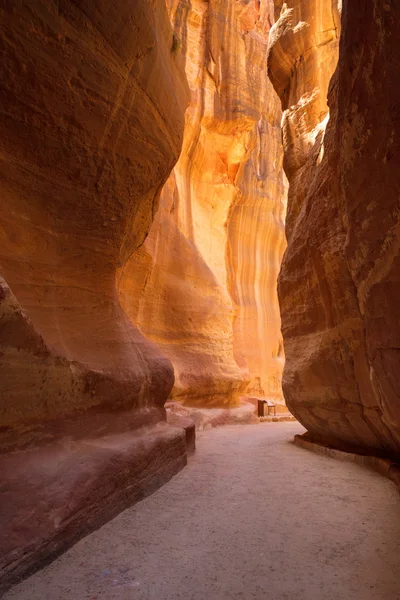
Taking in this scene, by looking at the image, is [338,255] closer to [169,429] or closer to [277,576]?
[169,429]

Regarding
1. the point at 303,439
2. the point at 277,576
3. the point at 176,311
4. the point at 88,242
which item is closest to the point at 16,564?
the point at 277,576

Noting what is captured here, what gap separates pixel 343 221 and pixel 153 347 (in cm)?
263

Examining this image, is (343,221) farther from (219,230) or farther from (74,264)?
(219,230)

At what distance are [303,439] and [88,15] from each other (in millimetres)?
5525

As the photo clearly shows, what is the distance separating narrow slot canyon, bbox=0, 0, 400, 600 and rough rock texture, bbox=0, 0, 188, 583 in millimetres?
16

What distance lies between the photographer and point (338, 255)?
4227mm

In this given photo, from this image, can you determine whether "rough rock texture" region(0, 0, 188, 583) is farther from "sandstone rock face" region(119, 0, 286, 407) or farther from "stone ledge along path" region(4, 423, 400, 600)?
"sandstone rock face" region(119, 0, 286, 407)

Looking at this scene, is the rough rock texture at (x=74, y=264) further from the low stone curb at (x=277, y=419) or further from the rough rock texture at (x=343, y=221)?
the low stone curb at (x=277, y=419)

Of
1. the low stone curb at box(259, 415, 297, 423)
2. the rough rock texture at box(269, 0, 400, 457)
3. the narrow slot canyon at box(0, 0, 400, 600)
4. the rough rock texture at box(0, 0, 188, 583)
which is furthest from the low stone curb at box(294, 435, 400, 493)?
the low stone curb at box(259, 415, 297, 423)

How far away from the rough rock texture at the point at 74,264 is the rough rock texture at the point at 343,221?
1.88 metres

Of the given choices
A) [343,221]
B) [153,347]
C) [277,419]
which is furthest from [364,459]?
[277,419]

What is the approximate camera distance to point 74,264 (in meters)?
3.69

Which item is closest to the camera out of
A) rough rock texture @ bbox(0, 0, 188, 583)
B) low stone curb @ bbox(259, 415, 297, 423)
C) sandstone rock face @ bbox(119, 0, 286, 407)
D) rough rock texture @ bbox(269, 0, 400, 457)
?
rough rock texture @ bbox(269, 0, 400, 457)

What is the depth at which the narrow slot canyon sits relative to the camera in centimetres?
187
